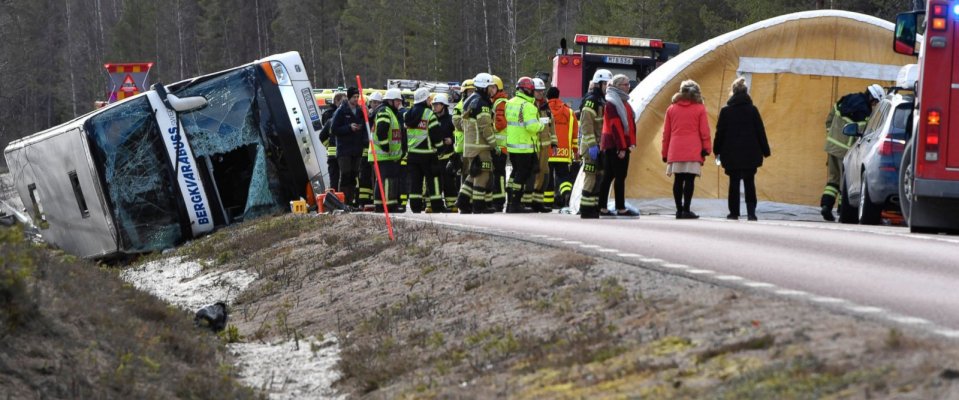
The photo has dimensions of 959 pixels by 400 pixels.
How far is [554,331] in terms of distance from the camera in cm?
835

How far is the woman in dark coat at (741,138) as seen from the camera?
1783cm

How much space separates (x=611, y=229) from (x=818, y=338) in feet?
26.0

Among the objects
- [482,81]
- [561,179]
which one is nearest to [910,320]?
[482,81]

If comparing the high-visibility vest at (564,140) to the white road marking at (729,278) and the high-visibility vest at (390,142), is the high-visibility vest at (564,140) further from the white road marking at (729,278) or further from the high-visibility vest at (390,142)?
the white road marking at (729,278)

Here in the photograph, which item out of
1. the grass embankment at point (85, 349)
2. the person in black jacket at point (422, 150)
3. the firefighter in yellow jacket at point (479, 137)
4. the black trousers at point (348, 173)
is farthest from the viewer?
the black trousers at point (348, 173)

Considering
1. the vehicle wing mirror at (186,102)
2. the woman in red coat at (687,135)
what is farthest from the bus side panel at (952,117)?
the vehicle wing mirror at (186,102)

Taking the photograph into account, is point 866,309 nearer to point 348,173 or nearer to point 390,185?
point 390,185

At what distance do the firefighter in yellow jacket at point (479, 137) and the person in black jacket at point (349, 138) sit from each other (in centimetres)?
246

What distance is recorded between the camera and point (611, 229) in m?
14.5

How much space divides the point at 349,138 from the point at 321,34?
60.5 metres

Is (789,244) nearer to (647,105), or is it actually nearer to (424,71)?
(647,105)

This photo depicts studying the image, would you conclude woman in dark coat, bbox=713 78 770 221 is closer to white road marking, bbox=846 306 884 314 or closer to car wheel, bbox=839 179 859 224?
car wheel, bbox=839 179 859 224

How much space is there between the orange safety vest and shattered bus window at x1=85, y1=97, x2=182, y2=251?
5729 mm

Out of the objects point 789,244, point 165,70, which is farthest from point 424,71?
point 789,244
